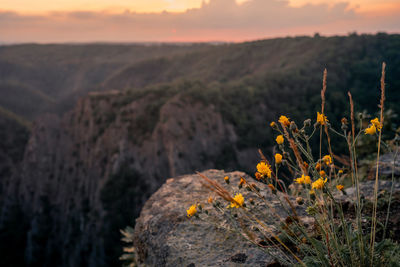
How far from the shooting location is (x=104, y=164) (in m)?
19.9

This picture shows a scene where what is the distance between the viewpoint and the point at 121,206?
1706 centimetres

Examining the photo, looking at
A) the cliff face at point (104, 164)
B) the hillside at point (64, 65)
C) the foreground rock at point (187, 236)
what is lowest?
the cliff face at point (104, 164)

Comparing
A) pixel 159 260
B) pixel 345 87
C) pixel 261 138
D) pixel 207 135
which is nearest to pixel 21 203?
pixel 207 135

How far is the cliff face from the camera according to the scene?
17016mm

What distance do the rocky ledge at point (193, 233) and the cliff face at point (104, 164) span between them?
43.4ft

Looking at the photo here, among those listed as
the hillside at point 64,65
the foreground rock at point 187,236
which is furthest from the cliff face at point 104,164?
the hillside at point 64,65

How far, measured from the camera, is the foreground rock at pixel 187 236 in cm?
204

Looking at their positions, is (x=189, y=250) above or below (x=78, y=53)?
below

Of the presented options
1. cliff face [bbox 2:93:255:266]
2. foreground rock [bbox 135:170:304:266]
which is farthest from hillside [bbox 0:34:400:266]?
foreground rock [bbox 135:170:304:266]

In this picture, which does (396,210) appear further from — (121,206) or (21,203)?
(21,203)

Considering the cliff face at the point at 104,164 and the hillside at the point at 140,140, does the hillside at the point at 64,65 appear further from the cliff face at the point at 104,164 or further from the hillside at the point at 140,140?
the cliff face at the point at 104,164

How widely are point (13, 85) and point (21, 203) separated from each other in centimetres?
5576

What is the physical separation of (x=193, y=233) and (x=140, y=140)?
16597 millimetres

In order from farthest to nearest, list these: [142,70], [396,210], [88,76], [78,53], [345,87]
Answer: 1. [78,53]
2. [88,76]
3. [142,70]
4. [345,87]
5. [396,210]
